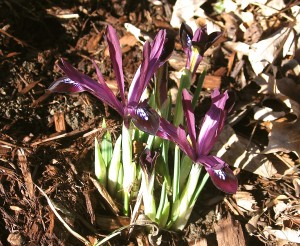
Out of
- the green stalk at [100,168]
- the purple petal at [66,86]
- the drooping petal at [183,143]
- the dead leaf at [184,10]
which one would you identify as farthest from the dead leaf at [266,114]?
the purple petal at [66,86]

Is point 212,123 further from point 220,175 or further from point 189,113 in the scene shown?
point 220,175

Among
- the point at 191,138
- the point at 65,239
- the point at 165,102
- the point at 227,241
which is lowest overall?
the point at 227,241

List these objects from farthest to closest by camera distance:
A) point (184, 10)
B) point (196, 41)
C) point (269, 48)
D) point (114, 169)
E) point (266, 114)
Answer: point (184, 10) < point (269, 48) < point (266, 114) < point (114, 169) < point (196, 41)

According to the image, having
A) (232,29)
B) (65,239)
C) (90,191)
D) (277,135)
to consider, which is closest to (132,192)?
(90,191)

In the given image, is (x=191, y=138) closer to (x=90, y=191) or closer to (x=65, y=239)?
(x=90, y=191)

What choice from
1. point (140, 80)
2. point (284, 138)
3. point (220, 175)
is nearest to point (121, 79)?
point (140, 80)
